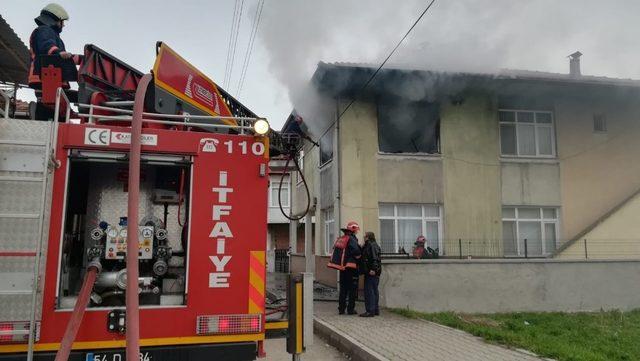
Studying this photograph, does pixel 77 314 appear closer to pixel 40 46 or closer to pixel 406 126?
pixel 40 46

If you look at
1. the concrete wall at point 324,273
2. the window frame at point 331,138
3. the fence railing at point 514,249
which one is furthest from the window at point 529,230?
the window frame at point 331,138

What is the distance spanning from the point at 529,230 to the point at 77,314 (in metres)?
13.5

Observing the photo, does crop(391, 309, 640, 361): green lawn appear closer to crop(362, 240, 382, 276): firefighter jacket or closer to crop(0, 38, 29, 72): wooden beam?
crop(362, 240, 382, 276): firefighter jacket

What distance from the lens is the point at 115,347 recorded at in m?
3.65

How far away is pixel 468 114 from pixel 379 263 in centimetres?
648

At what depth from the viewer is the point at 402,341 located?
7.50 m

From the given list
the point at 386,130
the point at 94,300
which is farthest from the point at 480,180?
the point at 94,300

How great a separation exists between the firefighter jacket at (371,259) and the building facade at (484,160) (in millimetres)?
3754

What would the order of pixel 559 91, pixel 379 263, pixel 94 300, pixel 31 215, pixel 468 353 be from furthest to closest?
pixel 559 91
pixel 379 263
pixel 468 353
pixel 94 300
pixel 31 215

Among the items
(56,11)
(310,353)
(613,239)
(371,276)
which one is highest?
(56,11)

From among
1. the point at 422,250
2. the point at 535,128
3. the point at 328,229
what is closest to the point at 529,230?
the point at 535,128

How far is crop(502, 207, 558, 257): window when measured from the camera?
14.6 m

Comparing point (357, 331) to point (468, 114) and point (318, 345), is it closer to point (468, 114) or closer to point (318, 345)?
point (318, 345)

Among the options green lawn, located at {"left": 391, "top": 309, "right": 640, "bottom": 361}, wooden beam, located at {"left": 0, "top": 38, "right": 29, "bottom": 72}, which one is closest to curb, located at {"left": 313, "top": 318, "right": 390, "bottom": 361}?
green lawn, located at {"left": 391, "top": 309, "right": 640, "bottom": 361}
